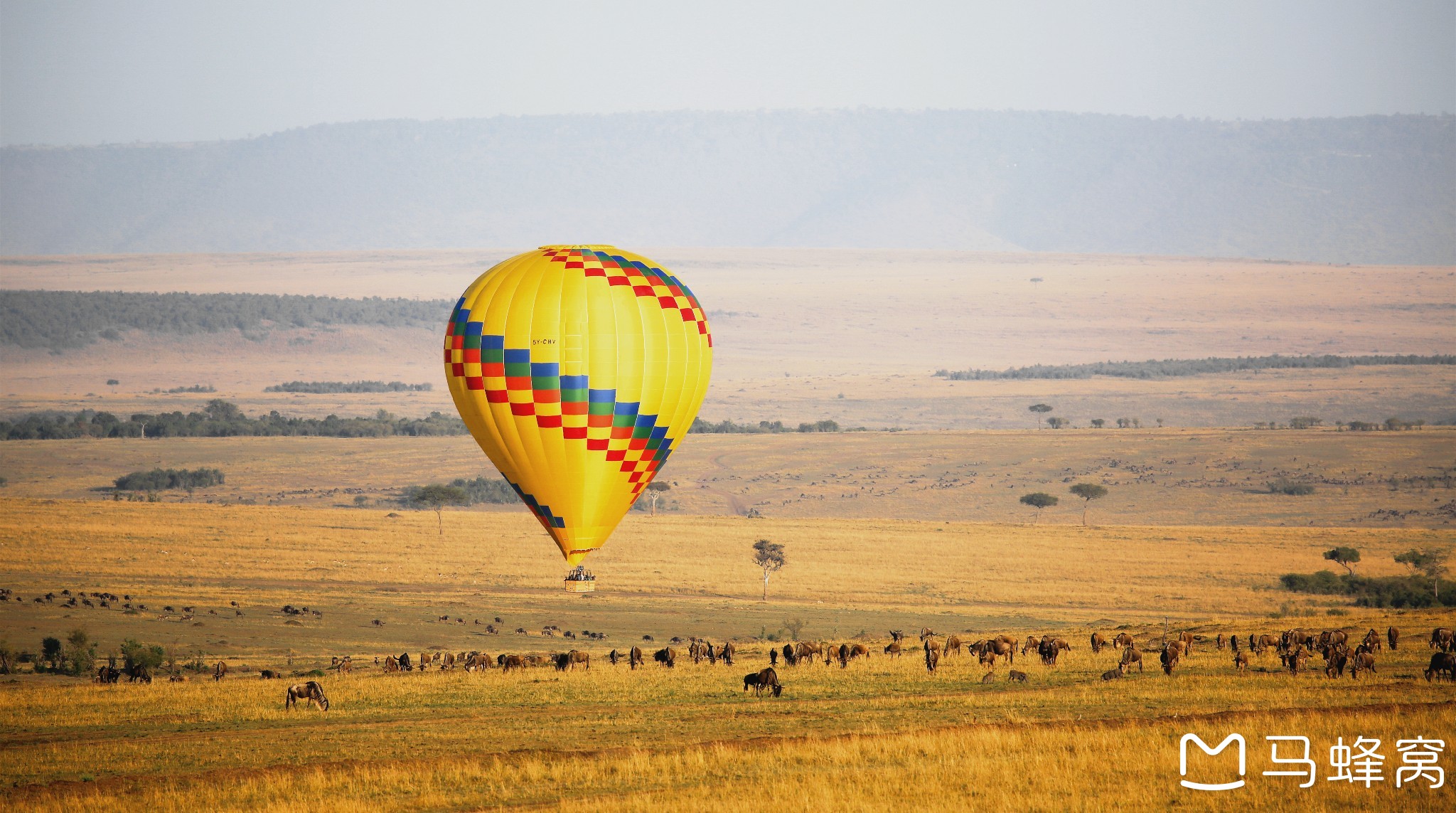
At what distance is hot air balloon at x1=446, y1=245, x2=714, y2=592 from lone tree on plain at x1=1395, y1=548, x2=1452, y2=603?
120 ft

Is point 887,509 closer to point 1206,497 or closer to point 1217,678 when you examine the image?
point 1206,497

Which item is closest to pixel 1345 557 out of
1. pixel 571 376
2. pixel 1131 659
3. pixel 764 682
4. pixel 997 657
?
pixel 997 657

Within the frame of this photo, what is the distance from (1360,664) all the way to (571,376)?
1524 centimetres

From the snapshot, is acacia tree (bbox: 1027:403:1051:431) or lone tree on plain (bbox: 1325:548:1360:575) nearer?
lone tree on plain (bbox: 1325:548:1360:575)

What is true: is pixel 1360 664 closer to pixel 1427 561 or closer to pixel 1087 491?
pixel 1427 561

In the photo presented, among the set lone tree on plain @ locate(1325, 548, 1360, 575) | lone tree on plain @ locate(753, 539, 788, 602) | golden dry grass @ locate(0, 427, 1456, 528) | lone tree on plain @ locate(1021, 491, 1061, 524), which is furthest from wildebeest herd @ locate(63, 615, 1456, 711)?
golden dry grass @ locate(0, 427, 1456, 528)

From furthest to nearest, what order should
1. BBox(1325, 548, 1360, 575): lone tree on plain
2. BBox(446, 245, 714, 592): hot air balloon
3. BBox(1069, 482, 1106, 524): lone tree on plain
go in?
BBox(1069, 482, 1106, 524): lone tree on plain
BBox(1325, 548, 1360, 575): lone tree on plain
BBox(446, 245, 714, 592): hot air balloon

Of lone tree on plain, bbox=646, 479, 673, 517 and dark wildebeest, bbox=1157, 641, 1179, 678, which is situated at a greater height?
lone tree on plain, bbox=646, 479, 673, 517

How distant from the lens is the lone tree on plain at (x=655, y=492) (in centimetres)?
8550

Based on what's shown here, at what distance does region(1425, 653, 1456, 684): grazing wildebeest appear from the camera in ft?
83.6

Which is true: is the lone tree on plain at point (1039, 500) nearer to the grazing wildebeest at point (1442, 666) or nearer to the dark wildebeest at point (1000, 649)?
the dark wildebeest at point (1000, 649)

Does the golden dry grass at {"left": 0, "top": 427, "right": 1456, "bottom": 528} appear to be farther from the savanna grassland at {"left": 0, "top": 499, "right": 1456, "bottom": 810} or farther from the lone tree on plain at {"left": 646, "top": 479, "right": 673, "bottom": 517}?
the savanna grassland at {"left": 0, "top": 499, "right": 1456, "bottom": 810}

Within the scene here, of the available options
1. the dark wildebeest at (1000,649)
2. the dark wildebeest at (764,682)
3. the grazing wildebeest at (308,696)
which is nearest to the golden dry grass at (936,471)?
the dark wildebeest at (1000,649)

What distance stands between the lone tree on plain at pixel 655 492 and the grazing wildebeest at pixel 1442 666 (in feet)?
191
